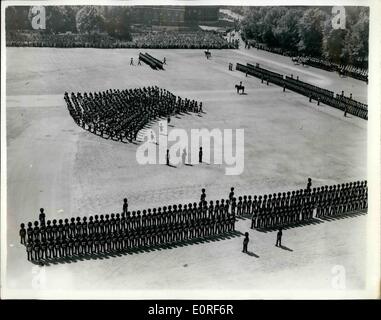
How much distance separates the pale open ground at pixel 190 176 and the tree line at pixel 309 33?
146 inches

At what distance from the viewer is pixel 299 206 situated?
18344 mm

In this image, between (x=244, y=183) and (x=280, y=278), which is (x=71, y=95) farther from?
(x=280, y=278)

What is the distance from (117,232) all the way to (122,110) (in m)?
13.9

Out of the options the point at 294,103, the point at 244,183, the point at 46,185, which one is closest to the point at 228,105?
the point at 294,103

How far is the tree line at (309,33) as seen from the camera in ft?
113

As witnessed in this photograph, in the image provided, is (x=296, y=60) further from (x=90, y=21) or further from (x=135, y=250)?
(x=135, y=250)

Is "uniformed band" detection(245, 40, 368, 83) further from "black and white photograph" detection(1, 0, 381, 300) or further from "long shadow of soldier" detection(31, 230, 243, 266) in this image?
"long shadow of soldier" detection(31, 230, 243, 266)

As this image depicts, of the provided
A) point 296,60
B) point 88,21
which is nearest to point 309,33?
point 296,60

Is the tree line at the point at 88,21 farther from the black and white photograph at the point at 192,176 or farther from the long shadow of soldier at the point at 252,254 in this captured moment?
the long shadow of soldier at the point at 252,254

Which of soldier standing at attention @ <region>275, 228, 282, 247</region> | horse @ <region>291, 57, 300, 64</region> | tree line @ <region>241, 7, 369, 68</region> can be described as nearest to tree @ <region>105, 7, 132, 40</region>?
tree line @ <region>241, 7, 369, 68</region>

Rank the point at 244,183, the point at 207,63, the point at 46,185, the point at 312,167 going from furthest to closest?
1. the point at 207,63
2. the point at 312,167
3. the point at 244,183
4. the point at 46,185

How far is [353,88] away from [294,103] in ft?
27.9

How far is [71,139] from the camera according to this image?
82.6 ft
